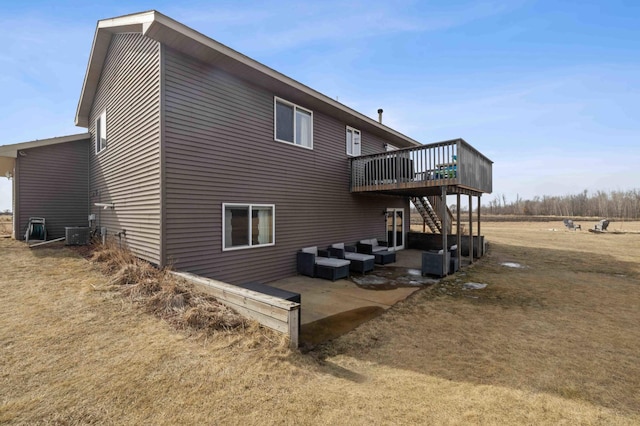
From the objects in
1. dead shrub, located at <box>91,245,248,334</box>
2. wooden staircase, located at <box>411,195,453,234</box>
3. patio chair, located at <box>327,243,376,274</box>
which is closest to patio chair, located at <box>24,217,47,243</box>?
Answer: dead shrub, located at <box>91,245,248,334</box>

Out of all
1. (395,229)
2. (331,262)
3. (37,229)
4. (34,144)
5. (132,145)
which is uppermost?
(34,144)

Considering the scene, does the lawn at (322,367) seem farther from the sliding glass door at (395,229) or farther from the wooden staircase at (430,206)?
the wooden staircase at (430,206)

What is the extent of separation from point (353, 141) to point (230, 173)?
18.6 feet

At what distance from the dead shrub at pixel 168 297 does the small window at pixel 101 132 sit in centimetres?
501

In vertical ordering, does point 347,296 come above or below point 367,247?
below

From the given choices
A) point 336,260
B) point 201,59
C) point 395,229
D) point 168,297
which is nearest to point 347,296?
point 336,260

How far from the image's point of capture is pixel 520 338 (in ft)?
13.4

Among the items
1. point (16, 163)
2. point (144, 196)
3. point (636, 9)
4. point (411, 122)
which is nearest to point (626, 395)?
point (144, 196)

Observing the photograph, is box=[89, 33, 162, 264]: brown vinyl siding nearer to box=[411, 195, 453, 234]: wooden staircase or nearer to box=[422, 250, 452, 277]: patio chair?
box=[422, 250, 452, 277]: patio chair

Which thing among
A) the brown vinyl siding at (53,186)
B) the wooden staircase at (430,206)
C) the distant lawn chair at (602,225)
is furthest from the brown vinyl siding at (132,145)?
the distant lawn chair at (602,225)

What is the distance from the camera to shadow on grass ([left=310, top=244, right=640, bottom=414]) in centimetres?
303

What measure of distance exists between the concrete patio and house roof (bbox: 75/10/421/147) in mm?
5256

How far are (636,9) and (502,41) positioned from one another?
10.3ft

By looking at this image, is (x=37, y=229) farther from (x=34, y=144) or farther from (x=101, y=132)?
(x=101, y=132)
